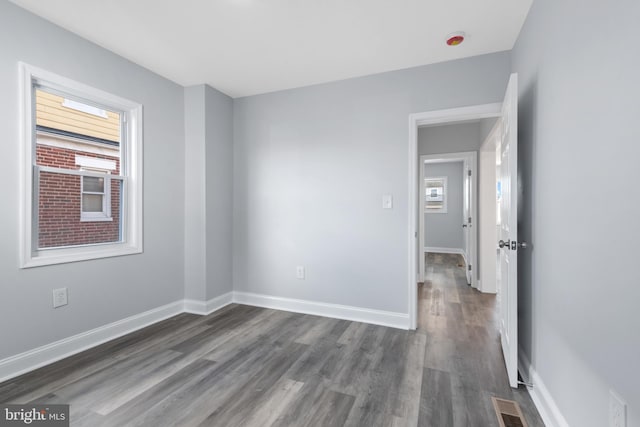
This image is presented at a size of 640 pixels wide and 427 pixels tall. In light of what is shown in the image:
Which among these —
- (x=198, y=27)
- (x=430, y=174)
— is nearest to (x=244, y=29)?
(x=198, y=27)

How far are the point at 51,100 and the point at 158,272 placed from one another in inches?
68.0

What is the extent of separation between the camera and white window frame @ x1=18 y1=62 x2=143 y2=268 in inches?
80.0

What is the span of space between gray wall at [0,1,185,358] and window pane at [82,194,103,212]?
37cm

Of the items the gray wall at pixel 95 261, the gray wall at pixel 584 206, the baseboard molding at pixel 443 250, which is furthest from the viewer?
the baseboard molding at pixel 443 250

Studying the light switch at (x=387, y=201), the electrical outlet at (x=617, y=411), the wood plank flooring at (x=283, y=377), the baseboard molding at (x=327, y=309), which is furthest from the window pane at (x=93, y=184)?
the electrical outlet at (x=617, y=411)

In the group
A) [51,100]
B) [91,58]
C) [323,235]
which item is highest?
[91,58]

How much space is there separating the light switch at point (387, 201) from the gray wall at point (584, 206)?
119 cm

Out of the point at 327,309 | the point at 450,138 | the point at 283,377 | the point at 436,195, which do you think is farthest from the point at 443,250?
the point at 283,377

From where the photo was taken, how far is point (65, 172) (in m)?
2.30

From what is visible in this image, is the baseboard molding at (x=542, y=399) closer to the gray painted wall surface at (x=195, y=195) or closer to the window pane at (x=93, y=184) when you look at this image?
the gray painted wall surface at (x=195, y=195)

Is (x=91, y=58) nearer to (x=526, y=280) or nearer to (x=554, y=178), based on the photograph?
(x=554, y=178)

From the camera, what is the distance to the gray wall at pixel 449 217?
304 inches

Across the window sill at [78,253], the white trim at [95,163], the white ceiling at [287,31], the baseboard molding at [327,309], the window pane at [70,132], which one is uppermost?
the white ceiling at [287,31]

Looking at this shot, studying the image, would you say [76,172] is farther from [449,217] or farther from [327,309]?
[449,217]
